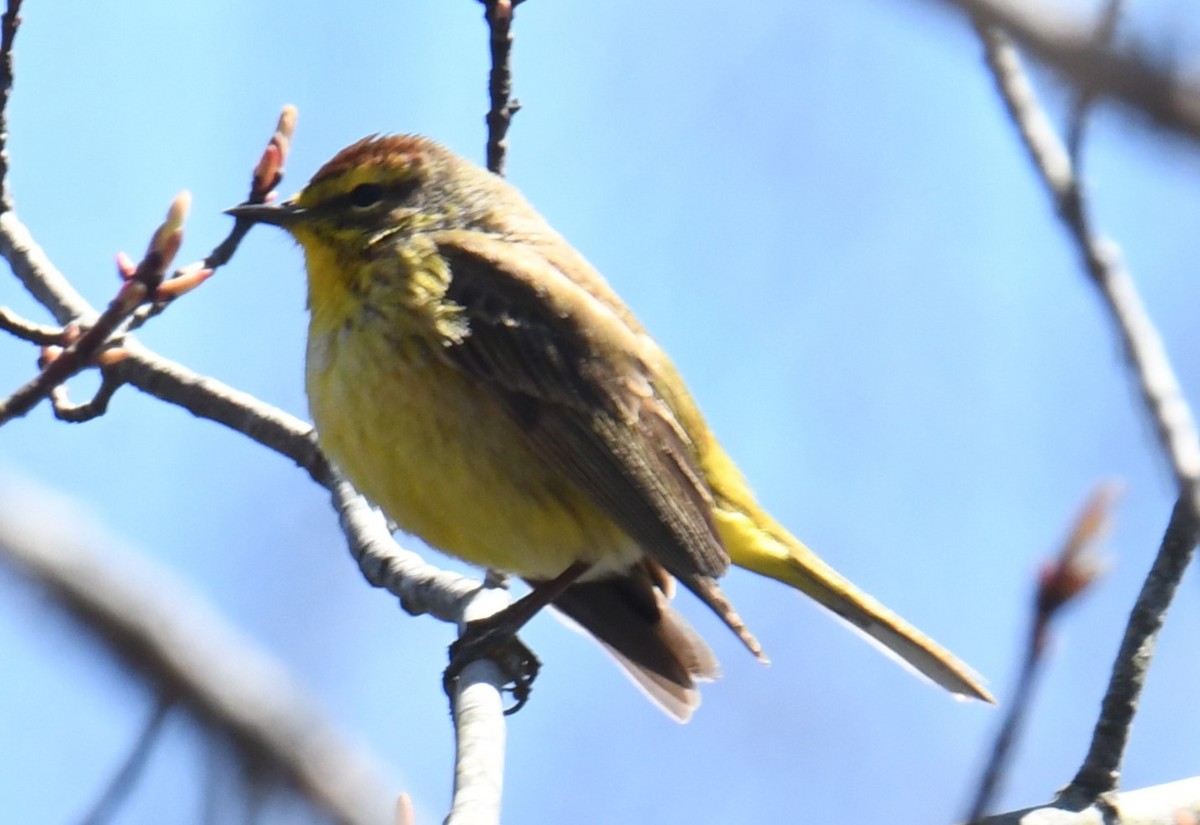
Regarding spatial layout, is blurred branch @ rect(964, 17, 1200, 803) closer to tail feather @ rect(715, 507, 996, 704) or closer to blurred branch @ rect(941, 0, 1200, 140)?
blurred branch @ rect(941, 0, 1200, 140)

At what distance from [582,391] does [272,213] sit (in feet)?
3.77

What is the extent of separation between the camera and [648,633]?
473cm

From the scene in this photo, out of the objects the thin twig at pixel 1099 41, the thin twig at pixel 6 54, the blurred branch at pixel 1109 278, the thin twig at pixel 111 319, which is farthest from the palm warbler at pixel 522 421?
the thin twig at pixel 1099 41

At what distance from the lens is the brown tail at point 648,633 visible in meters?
4.67

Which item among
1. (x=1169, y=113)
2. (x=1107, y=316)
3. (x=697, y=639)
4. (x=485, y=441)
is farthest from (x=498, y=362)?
(x=1169, y=113)

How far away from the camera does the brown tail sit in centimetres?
467

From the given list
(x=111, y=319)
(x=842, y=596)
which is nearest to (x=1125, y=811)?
(x=842, y=596)

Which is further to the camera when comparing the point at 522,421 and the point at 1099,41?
the point at 522,421

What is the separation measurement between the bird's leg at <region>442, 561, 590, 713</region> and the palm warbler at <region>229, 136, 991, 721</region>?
0.07 feet

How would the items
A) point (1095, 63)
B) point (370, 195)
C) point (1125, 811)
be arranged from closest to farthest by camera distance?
1. point (1095, 63)
2. point (1125, 811)
3. point (370, 195)

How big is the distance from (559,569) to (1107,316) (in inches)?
118

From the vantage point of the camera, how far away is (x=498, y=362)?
14.9ft

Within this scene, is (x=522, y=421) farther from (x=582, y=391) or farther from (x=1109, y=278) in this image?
(x=1109, y=278)

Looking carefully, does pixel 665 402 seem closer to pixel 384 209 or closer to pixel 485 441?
pixel 485 441
